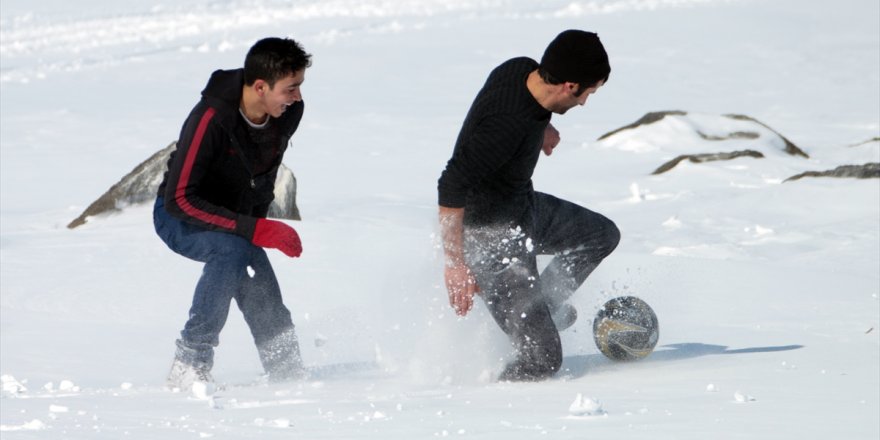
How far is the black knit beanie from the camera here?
4.83 meters

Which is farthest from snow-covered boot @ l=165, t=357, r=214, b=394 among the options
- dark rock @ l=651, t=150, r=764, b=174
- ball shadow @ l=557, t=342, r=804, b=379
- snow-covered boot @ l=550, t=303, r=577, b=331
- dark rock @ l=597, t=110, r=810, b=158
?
dark rock @ l=597, t=110, r=810, b=158

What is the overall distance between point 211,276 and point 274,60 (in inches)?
34.4

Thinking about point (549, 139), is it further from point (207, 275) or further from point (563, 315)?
point (207, 275)

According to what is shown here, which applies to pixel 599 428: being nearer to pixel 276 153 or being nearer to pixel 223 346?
pixel 276 153

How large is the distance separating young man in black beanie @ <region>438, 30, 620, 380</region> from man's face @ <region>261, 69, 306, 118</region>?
634 mm

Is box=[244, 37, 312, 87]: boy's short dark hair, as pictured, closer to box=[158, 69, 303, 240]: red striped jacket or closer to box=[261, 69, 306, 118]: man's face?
box=[261, 69, 306, 118]: man's face

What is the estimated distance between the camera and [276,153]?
5.23 metres

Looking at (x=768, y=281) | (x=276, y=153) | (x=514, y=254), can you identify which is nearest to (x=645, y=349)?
(x=514, y=254)

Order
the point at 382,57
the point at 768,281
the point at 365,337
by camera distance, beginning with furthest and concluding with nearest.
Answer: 1. the point at 382,57
2. the point at 768,281
3. the point at 365,337

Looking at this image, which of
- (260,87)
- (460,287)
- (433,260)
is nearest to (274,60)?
(260,87)

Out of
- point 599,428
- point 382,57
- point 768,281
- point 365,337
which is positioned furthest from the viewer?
point 382,57

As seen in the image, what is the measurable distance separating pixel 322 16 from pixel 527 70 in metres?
23.5

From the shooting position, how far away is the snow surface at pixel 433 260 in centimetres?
433

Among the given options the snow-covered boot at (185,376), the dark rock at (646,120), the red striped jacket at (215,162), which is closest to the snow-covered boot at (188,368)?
the snow-covered boot at (185,376)
